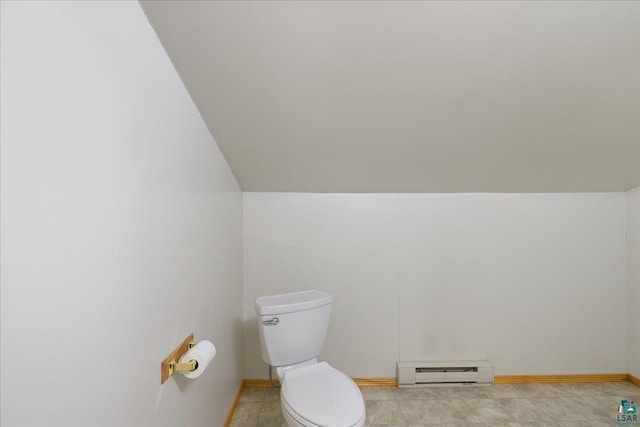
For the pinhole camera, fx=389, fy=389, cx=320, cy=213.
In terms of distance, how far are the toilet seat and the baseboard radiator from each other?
955mm

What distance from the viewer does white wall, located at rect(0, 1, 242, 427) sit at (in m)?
0.65

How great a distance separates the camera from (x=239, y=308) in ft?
8.80

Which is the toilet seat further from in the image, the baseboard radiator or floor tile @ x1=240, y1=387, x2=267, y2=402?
the baseboard radiator

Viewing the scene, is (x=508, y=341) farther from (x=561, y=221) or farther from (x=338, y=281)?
(x=338, y=281)

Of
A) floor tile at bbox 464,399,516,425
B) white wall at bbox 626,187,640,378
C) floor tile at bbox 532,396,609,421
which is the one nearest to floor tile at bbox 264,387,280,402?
floor tile at bbox 464,399,516,425

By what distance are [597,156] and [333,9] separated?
1957mm

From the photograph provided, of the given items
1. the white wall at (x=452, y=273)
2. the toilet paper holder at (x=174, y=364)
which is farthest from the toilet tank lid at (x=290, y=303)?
the toilet paper holder at (x=174, y=364)

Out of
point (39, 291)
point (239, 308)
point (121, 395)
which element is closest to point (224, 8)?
point (39, 291)

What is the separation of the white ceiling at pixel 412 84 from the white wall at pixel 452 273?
1.32 ft

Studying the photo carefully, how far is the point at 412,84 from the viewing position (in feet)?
5.27

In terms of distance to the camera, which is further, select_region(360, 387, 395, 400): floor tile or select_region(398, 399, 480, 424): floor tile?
select_region(360, 387, 395, 400): floor tile

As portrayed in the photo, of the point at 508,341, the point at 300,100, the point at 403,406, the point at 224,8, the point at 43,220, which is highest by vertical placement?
the point at 224,8

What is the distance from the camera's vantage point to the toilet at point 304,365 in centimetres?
162

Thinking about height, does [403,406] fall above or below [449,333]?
below
